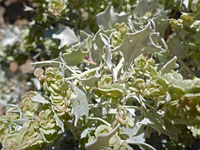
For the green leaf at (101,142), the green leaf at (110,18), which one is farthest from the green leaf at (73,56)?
the green leaf at (101,142)

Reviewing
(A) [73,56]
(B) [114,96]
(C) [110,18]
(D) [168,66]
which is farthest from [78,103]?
(C) [110,18]

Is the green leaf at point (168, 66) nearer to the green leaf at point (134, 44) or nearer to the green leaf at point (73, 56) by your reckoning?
the green leaf at point (134, 44)

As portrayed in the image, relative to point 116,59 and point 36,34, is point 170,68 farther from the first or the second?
point 36,34

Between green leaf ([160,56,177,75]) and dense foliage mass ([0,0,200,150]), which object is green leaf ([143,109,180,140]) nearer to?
dense foliage mass ([0,0,200,150])

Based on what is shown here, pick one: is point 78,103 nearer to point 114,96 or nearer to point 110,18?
point 114,96

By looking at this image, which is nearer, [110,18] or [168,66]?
[168,66]

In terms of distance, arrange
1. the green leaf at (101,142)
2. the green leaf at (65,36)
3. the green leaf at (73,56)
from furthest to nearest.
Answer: the green leaf at (65,36)
the green leaf at (73,56)
the green leaf at (101,142)

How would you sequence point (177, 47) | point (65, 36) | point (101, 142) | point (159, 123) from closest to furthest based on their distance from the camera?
point (101, 142), point (159, 123), point (177, 47), point (65, 36)

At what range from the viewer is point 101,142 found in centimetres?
89

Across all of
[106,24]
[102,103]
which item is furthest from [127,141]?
[106,24]

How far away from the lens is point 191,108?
0.91 meters

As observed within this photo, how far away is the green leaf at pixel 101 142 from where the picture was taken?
850mm

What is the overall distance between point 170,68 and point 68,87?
0.41 metres

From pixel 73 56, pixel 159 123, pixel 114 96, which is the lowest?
Result: pixel 159 123
